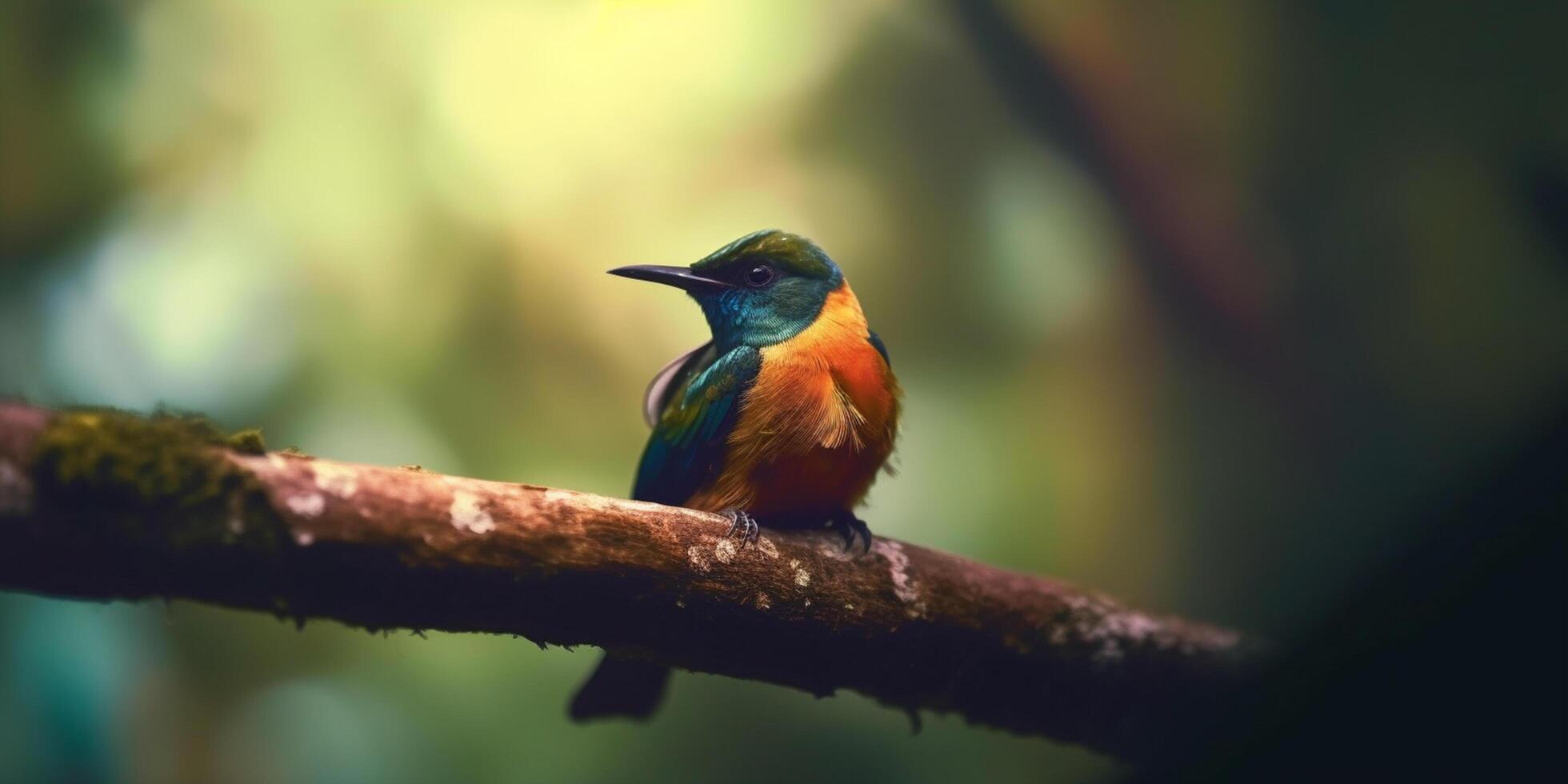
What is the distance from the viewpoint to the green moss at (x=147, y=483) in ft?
4.11

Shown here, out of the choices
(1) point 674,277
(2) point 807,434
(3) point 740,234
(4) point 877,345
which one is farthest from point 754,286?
(3) point 740,234

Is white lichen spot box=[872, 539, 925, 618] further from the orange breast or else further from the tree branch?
the orange breast

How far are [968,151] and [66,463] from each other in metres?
3.06

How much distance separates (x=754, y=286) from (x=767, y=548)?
0.82m

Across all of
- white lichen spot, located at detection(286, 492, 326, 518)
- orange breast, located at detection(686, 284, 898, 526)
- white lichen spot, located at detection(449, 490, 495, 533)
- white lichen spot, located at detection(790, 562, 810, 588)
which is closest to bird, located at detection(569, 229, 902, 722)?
orange breast, located at detection(686, 284, 898, 526)

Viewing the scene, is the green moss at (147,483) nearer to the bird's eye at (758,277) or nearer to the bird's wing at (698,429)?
the bird's wing at (698,429)

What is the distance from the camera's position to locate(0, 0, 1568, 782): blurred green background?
2.87m

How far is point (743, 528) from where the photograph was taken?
2008 millimetres

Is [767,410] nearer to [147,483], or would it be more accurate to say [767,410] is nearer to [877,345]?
[877,345]

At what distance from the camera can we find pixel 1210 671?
269cm

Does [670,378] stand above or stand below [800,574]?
above

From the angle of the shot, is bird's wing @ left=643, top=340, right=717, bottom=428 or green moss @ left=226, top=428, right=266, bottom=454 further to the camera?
bird's wing @ left=643, top=340, right=717, bottom=428

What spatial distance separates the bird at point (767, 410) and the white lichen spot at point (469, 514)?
637mm

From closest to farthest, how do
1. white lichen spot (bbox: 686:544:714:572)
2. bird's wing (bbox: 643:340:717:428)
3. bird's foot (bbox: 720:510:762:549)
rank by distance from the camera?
white lichen spot (bbox: 686:544:714:572), bird's foot (bbox: 720:510:762:549), bird's wing (bbox: 643:340:717:428)
